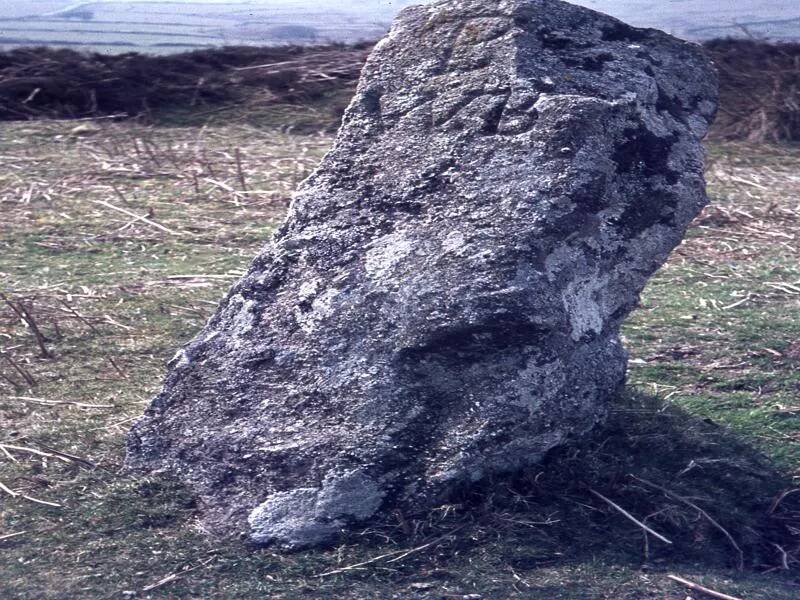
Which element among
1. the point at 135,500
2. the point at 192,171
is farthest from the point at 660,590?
the point at 192,171

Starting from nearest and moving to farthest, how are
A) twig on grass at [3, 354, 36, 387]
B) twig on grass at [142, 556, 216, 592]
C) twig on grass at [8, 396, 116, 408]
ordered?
twig on grass at [142, 556, 216, 592], twig on grass at [8, 396, 116, 408], twig on grass at [3, 354, 36, 387]

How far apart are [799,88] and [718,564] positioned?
8302 millimetres

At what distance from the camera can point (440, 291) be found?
2.97 metres

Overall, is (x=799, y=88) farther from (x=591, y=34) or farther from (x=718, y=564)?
(x=718, y=564)

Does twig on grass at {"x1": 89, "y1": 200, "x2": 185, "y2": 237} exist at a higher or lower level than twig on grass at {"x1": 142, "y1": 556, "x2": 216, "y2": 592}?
lower

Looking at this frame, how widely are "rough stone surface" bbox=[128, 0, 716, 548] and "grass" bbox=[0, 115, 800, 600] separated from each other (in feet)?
0.44

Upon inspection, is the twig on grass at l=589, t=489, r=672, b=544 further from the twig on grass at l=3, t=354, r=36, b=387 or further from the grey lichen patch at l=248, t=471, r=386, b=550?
the twig on grass at l=3, t=354, r=36, b=387

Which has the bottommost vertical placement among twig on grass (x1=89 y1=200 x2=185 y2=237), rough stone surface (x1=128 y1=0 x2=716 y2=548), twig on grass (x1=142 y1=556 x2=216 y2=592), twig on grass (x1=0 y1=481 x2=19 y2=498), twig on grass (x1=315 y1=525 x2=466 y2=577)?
twig on grass (x1=89 y1=200 x2=185 y2=237)

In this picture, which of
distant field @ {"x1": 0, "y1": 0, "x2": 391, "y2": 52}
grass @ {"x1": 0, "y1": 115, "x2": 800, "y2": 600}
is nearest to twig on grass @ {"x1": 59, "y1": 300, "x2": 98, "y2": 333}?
grass @ {"x1": 0, "y1": 115, "x2": 800, "y2": 600}

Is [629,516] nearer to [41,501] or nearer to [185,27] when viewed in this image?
[41,501]

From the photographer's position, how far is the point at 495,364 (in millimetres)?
3002

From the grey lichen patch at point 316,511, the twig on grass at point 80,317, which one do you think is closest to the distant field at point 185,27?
the twig on grass at point 80,317

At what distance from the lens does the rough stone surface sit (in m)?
2.95

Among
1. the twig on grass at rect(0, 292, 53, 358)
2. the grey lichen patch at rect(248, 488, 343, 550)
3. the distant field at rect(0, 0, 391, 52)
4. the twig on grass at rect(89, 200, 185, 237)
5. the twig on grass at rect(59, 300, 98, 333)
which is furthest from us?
the distant field at rect(0, 0, 391, 52)
